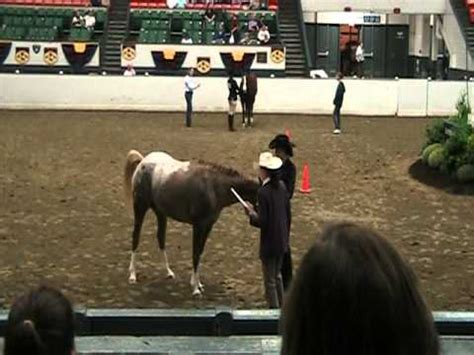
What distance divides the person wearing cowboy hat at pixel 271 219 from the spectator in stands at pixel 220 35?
2954 centimetres

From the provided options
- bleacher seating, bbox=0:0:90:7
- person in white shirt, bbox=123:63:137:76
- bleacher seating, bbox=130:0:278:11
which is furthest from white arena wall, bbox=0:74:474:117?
bleacher seating, bbox=130:0:278:11

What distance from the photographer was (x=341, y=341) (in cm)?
223

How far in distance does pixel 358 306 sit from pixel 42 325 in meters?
1.07

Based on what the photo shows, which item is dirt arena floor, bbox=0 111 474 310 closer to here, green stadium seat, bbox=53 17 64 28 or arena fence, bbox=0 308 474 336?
arena fence, bbox=0 308 474 336

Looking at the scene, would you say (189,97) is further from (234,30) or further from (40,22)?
(40,22)

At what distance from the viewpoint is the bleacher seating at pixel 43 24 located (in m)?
38.0

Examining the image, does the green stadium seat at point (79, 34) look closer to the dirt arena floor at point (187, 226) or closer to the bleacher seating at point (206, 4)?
the bleacher seating at point (206, 4)

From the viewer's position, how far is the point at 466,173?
17203 mm

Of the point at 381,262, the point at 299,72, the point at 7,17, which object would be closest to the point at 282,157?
the point at 381,262

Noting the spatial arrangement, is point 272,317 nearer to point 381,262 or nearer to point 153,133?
point 381,262

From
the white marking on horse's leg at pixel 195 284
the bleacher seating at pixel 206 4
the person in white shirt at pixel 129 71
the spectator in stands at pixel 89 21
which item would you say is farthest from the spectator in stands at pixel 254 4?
the white marking on horse's leg at pixel 195 284

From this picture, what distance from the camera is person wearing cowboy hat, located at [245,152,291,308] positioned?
8.49m

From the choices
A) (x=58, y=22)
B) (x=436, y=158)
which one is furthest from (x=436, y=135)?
(x=58, y=22)

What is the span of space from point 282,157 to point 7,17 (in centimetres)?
3272
